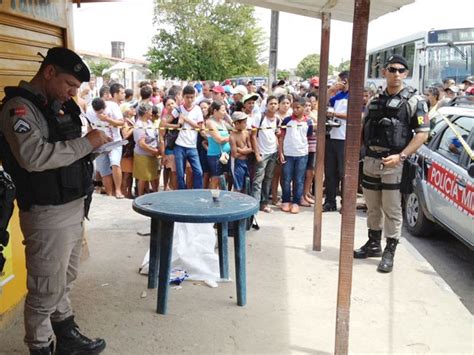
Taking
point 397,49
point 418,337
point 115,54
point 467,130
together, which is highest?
point 115,54

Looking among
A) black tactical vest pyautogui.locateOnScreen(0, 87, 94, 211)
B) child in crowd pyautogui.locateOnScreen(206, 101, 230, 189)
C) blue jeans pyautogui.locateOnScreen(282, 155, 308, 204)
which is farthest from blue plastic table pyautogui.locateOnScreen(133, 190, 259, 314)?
→ blue jeans pyautogui.locateOnScreen(282, 155, 308, 204)

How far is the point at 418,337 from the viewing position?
10.7 feet

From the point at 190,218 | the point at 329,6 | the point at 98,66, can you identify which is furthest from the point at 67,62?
the point at 98,66

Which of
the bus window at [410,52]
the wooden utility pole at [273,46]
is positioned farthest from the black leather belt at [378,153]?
the bus window at [410,52]

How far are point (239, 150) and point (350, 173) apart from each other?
3452mm

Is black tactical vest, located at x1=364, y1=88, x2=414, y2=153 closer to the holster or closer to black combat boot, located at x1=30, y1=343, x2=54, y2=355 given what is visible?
the holster

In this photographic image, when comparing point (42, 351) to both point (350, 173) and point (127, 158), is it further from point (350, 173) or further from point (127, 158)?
point (127, 158)

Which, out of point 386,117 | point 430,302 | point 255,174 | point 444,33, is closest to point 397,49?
point 444,33

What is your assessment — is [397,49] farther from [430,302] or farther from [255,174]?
[430,302]

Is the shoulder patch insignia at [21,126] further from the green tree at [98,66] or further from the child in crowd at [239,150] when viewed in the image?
the green tree at [98,66]

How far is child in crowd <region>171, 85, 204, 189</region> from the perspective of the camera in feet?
22.4

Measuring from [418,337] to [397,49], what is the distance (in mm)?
→ 13857

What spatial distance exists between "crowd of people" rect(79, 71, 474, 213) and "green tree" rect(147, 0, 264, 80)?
27.7 meters

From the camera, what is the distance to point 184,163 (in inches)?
273
